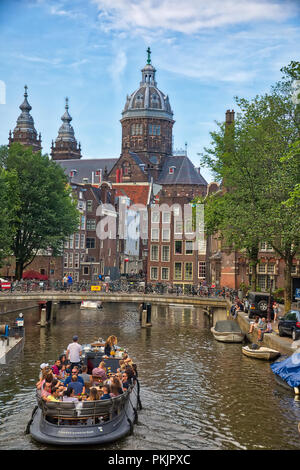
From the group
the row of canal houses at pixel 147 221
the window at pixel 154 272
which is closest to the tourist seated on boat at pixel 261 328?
the row of canal houses at pixel 147 221

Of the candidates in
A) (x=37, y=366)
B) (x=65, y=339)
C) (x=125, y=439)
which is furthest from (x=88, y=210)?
(x=125, y=439)

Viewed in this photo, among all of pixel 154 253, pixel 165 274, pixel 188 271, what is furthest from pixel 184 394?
pixel 154 253

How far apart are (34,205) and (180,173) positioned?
8180cm

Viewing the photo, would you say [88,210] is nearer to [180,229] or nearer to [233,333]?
[180,229]

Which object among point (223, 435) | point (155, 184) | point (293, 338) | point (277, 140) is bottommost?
point (223, 435)

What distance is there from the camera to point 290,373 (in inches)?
1136

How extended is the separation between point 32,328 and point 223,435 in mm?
31707

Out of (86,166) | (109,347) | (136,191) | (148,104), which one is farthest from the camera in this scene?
(86,166)

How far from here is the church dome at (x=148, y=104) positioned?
148 metres

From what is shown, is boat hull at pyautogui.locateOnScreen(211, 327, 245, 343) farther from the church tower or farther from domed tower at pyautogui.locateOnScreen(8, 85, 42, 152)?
domed tower at pyautogui.locateOnScreen(8, 85, 42, 152)

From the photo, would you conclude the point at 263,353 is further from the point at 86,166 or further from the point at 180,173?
the point at 86,166

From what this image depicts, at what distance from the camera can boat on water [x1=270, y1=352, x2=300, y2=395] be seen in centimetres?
2828

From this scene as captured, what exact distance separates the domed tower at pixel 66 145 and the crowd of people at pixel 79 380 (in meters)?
148

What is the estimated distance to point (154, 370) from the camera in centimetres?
3503
